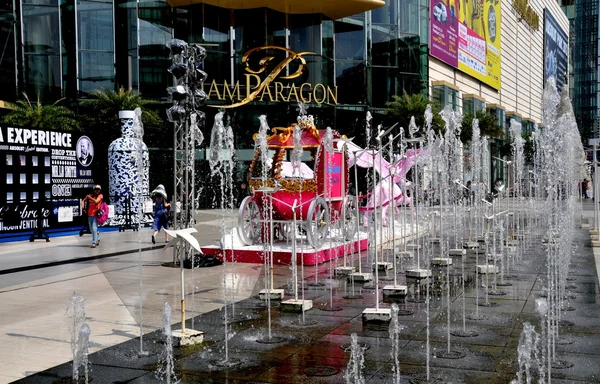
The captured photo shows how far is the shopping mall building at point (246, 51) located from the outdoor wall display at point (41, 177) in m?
13.2

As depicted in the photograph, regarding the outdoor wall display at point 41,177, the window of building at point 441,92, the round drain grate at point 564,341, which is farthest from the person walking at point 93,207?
the window of building at point 441,92

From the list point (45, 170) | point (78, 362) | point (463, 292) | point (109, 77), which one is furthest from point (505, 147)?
point (78, 362)

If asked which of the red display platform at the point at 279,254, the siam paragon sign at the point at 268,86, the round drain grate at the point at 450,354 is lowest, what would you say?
the round drain grate at the point at 450,354

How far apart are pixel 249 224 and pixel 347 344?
8370 mm

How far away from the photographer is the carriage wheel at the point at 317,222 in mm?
13547

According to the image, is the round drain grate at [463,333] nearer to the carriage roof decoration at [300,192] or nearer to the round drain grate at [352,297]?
the round drain grate at [352,297]

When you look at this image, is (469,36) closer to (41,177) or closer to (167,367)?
(41,177)

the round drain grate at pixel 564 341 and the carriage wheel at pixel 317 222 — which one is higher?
the carriage wheel at pixel 317 222

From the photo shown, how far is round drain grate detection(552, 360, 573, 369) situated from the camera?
598cm

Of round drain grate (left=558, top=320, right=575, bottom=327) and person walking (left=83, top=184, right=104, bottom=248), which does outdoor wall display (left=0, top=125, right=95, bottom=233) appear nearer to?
person walking (left=83, top=184, right=104, bottom=248)

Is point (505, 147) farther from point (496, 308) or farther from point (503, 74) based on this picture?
point (496, 308)

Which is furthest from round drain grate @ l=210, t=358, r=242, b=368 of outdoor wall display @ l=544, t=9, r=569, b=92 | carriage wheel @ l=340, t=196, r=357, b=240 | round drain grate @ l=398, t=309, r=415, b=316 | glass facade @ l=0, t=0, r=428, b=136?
outdoor wall display @ l=544, t=9, r=569, b=92

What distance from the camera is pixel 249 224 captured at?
15.1 meters

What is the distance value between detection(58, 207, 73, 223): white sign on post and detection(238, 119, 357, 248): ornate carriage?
7654 mm
